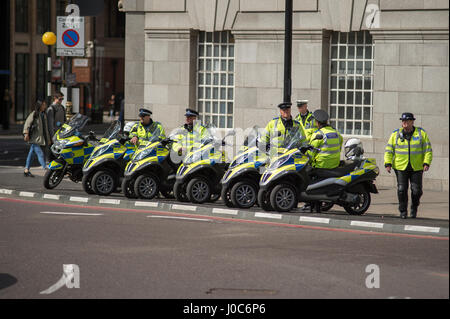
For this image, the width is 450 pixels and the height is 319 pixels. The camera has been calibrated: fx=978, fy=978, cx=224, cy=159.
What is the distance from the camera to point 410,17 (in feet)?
62.9

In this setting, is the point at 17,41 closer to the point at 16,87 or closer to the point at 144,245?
the point at 16,87

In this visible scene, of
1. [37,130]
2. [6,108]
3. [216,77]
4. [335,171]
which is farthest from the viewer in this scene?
[6,108]

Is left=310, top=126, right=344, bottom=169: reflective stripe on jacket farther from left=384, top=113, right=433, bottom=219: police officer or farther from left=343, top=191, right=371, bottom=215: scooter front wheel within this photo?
left=384, top=113, right=433, bottom=219: police officer

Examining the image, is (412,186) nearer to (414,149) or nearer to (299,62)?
(414,149)

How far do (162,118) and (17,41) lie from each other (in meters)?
26.3

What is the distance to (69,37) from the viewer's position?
22.9 metres

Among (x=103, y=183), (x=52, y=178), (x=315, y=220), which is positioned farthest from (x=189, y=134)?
(x=315, y=220)

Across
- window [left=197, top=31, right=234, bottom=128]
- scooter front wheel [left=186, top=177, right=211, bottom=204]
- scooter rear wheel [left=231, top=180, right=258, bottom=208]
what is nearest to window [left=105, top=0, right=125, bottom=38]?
window [left=197, top=31, right=234, bottom=128]

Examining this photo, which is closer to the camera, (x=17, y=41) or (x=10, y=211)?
(x=10, y=211)

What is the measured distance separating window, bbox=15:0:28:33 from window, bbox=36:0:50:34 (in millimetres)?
1103

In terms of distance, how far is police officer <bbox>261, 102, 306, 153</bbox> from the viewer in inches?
573

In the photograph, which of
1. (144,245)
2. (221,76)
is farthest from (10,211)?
(221,76)

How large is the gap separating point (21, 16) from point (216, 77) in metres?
27.5

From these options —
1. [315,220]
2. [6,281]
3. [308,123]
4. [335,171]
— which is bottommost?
[6,281]
